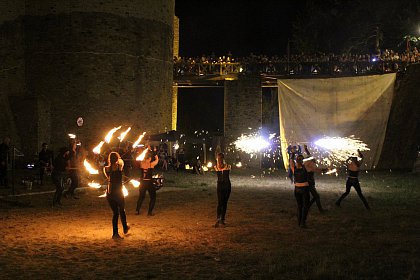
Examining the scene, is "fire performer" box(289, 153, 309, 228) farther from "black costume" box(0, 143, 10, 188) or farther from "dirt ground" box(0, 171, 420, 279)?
"black costume" box(0, 143, 10, 188)

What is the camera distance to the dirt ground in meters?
7.92

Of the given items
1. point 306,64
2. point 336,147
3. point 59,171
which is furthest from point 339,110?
point 59,171

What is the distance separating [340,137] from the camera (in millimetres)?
26141

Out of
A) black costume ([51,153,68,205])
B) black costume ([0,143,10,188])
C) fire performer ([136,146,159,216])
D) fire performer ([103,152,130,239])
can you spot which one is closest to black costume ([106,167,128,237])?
fire performer ([103,152,130,239])

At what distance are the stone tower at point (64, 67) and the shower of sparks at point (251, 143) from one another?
250 inches

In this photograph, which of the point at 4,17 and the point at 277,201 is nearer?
the point at 277,201

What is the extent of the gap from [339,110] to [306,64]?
13.1 ft

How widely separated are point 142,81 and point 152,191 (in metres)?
14.3

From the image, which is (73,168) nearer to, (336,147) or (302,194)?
(302,194)

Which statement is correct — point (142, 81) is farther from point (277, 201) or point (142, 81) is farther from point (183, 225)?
point (183, 225)

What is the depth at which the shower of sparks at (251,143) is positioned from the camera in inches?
1136

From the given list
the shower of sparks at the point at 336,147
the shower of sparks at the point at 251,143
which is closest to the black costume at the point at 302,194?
the shower of sparks at the point at 336,147

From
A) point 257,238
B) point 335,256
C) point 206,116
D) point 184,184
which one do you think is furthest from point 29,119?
point 206,116

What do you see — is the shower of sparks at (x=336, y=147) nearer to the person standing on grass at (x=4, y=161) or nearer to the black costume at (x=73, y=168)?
the black costume at (x=73, y=168)
